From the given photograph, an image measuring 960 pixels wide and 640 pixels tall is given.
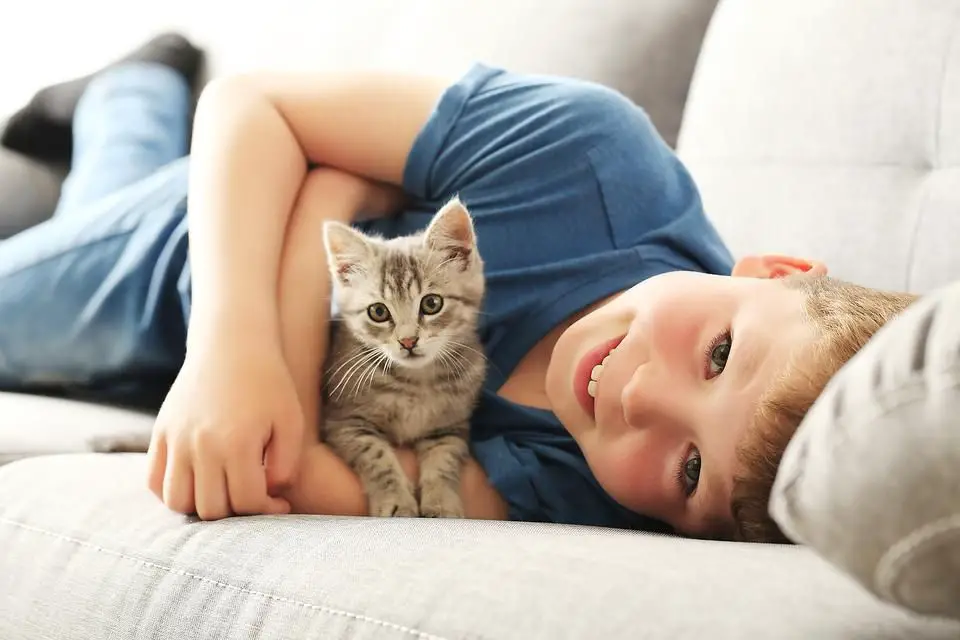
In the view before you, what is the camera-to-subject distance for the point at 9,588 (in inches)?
29.5

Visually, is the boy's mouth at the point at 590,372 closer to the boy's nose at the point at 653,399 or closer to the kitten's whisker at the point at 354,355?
the boy's nose at the point at 653,399

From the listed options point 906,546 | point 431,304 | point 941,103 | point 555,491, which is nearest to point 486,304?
point 431,304

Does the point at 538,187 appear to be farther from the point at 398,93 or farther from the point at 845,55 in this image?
the point at 845,55

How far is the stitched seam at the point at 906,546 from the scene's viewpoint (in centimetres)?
33

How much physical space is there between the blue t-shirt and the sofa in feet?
0.84

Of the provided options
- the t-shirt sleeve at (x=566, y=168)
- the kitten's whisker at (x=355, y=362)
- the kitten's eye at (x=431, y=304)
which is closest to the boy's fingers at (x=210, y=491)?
the kitten's whisker at (x=355, y=362)

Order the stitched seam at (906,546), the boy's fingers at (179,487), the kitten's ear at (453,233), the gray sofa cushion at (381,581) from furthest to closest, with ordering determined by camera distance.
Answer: the kitten's ear at (453,233)
the boy's fingers at (179,487)
the gray sofa cushion at (381,581)
the stitched seam at (906,546)

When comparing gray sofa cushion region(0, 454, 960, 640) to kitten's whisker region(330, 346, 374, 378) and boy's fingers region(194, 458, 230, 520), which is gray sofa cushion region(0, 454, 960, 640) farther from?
kitten's whisker region(330, 346, 374, 378)

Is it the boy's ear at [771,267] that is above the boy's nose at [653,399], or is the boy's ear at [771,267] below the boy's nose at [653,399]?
above

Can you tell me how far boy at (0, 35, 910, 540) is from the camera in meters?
0.78

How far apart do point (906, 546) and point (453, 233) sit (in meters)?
0.76

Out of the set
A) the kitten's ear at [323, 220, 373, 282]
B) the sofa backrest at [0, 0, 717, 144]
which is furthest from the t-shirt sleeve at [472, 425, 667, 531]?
the sofa backrest at [0, 0, 717, 144]

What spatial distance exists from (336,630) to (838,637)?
31cm

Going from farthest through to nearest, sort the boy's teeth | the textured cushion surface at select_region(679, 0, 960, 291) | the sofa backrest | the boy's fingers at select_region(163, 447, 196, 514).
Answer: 1. the sofa backrest
2. the textured cushion surface at select_region(679, 0, 960, 291)
3. the boy's teeth
4. the boy's fingers at select_region(163, 447, 196, 514)
